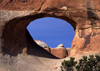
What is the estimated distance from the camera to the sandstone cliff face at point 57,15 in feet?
30.7

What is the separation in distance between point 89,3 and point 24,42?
4.98 meters

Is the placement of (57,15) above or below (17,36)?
above

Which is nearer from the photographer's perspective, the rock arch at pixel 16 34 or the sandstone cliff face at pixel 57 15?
the sandstone cliff face at pixel 57 15

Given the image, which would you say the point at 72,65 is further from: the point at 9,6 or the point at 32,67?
the point at 9,6

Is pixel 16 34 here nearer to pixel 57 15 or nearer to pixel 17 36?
pixel 17 36

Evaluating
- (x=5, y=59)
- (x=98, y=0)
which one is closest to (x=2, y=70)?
(x=5, y=59)

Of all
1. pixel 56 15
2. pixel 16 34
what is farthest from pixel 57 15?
pixel 16 34

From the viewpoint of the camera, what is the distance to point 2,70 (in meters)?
7.90

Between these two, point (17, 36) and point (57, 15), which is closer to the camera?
point (57, 15)

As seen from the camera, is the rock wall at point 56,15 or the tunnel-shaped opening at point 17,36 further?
the tunnel-shaped opening at point 17,36

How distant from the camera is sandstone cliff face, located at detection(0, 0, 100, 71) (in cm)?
936

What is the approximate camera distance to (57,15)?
9.83 m

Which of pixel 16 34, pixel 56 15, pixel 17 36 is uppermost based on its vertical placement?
pixel 56 15

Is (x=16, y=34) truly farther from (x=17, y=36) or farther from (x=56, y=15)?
(x=56, y=15)
